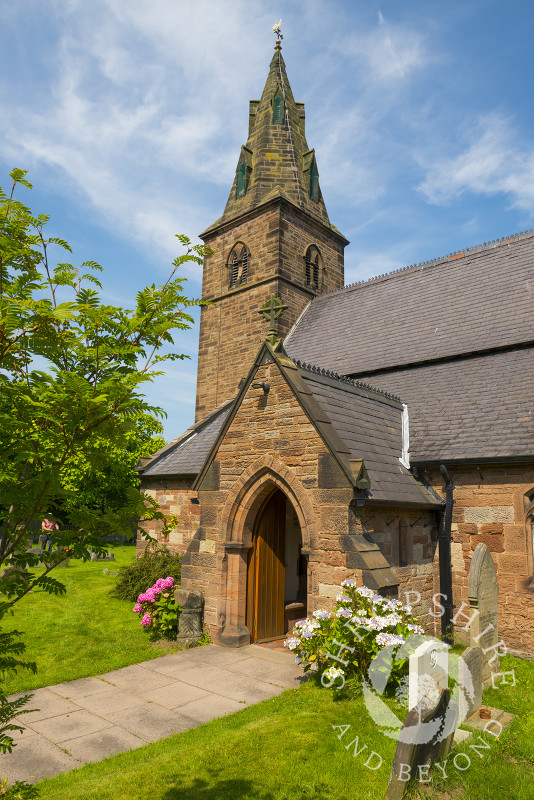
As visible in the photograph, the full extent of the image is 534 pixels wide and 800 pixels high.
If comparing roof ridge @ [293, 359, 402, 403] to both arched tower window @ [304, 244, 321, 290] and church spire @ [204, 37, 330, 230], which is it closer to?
arched tower window @ [304, 244, 321, 290]

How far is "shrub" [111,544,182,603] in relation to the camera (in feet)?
41.7

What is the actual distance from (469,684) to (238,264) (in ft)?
61.8

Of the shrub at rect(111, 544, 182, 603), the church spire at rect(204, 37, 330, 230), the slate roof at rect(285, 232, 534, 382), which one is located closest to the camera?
the shrub at rect(111, 544, 182, 603)

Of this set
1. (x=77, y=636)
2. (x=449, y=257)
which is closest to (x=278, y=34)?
(x=449, y=257)

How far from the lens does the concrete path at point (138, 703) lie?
579 cm

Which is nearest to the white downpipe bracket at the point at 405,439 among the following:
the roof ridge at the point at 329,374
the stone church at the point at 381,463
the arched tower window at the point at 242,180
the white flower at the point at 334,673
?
the stone church at the point at 381,463

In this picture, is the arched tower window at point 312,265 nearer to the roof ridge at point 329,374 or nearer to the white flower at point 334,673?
the roof ridge at point 329,374

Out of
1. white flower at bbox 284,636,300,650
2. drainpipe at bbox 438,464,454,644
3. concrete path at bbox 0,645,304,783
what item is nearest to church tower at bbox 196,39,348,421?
drainpipe at bbox 438,464,454,644

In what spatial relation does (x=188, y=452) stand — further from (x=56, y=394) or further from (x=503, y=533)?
(x=56, y=394)

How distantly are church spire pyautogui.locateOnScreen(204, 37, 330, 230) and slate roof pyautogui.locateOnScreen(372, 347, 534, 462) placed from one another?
11.1m

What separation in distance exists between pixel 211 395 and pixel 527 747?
56.6 ft

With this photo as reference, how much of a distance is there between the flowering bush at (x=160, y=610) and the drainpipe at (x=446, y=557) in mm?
5458

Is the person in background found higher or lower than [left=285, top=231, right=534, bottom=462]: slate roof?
lower

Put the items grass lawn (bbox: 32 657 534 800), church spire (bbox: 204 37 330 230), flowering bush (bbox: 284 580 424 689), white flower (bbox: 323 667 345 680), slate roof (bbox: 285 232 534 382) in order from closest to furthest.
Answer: grass lawn (bbox: 32 657 534 800)
white flower (bbox: 323 667 345 680)
flowering bush (bbox: 284 580 424 689)
slate roof (bbox: 285 232 534 382)
church spire (bbox: 204 37 330 230)
